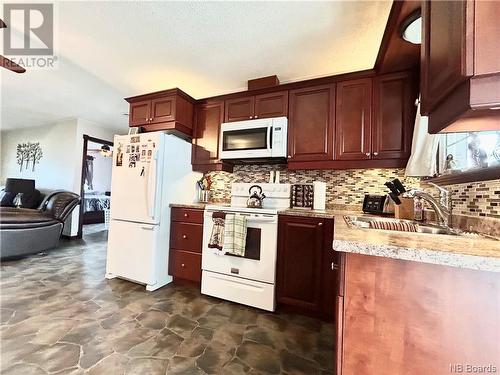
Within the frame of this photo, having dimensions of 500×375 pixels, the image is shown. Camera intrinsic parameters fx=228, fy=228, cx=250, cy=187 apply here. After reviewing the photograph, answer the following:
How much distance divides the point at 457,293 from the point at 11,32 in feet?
11.4

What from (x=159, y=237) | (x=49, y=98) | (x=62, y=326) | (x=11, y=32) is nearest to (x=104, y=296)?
(x=62, y=326)

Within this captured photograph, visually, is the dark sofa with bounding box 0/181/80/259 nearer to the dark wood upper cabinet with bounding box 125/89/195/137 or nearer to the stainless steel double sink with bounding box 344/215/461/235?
the dark wood upper cabinet with bounding box 125/89/195/137

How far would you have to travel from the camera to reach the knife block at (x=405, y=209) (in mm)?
1807

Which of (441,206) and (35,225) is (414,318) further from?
(35,225)

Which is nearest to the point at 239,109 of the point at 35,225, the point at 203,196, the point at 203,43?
the point at 203,43

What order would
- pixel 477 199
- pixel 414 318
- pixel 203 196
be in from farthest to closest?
1. pixel 203 196
2. pixel 477 199
3. pixel 414 318

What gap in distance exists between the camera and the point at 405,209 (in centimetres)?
184

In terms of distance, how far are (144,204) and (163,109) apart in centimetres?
113

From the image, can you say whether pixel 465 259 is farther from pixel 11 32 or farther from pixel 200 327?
pixel 11 32

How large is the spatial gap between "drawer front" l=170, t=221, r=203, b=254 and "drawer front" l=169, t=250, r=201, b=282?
7 centimetres

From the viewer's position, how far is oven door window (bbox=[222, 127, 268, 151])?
7.93 feet

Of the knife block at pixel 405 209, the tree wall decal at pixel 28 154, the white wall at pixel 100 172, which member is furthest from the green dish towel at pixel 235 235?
the white wall at pixel 100 172

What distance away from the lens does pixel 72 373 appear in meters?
1.29

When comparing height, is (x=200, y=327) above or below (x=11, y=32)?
below
